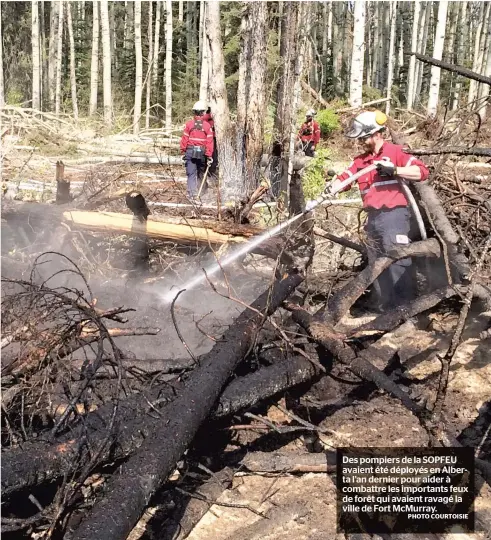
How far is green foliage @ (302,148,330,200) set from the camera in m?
11.0

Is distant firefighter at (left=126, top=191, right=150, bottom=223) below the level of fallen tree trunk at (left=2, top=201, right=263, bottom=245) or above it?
A: above

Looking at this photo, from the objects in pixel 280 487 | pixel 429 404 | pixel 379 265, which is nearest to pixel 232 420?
pixel 280 487

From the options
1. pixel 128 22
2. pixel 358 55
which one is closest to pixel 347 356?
pixel 358 55

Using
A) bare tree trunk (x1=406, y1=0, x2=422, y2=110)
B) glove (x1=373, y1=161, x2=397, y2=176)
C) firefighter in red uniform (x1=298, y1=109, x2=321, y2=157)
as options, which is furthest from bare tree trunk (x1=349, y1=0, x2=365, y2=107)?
glove (x1=373, y1=161, x2=397, y2=176)

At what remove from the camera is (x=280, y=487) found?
3.16 m

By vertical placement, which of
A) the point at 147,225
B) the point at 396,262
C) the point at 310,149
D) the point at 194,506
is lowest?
the point at 194,506

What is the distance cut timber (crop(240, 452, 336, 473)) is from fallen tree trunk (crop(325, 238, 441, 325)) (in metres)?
1.14

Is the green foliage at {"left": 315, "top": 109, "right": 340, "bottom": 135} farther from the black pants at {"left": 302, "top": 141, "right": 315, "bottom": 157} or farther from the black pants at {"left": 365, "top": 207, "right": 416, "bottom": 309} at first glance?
the black pants at {"left": 365, "top": 207, "right": 416, "bottom": 309}

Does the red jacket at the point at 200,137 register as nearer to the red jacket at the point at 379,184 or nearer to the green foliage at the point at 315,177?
the green foliage at the point at 315,177

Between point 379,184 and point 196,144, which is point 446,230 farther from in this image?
point 196,144

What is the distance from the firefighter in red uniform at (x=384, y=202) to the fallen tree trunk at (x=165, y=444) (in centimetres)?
203

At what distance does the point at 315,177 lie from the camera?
11.7m

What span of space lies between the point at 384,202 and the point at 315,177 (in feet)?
21.1

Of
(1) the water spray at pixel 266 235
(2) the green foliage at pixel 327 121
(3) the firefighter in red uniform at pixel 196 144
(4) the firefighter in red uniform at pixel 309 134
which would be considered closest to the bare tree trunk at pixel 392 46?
(2) the green foliage at pixel 327 121
